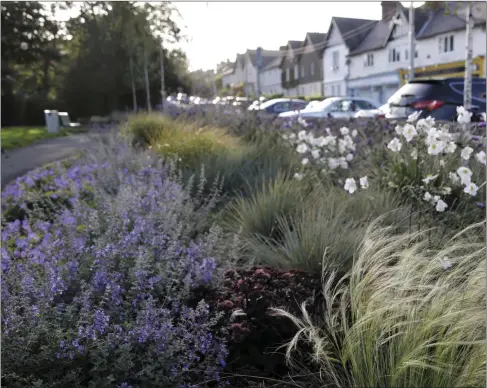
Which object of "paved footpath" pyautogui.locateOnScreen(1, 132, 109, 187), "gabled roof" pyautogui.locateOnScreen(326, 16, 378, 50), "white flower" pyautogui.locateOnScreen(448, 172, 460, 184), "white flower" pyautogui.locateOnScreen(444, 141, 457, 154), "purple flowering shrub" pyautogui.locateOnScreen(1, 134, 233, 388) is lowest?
"paved footpath" pyautogui.locateOnScreen(1, 132, 109, 187)

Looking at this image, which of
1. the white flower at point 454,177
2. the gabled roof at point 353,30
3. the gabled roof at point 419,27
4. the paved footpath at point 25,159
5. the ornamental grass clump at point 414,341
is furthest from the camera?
the gabled roof at point 353,30

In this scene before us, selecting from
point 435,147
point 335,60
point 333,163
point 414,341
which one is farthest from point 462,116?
point 335,60

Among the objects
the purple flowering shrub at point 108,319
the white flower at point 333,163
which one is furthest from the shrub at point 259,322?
the white flower at point 333,163

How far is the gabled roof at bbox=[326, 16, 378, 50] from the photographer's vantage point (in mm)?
44625

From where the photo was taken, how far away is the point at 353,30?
1757 inches

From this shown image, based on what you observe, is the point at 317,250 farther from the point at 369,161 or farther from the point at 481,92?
the point at 481,92

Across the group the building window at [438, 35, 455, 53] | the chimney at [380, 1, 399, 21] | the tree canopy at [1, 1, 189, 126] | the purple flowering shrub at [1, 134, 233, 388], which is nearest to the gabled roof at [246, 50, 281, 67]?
the chimney at [380, 1, 399, 21]

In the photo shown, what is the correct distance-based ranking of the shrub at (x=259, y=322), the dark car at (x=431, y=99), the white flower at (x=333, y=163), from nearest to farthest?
the shrub at (x=259, y=322)
the white flower at (x=333, y=163)
the dark car at (x=431, y=99)

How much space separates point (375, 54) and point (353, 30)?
4.67 meters

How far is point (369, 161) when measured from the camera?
5.18 meters

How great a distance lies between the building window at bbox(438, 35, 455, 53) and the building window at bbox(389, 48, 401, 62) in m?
4.46

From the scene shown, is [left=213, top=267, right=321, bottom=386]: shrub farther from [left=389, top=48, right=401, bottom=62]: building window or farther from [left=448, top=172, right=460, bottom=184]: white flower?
[left=389, top=48, right=401, bottom=62]: building window

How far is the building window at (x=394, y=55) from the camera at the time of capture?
3836 centimetres

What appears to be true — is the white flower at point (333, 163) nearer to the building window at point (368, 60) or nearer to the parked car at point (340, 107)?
the parked car at point (340, 107)
